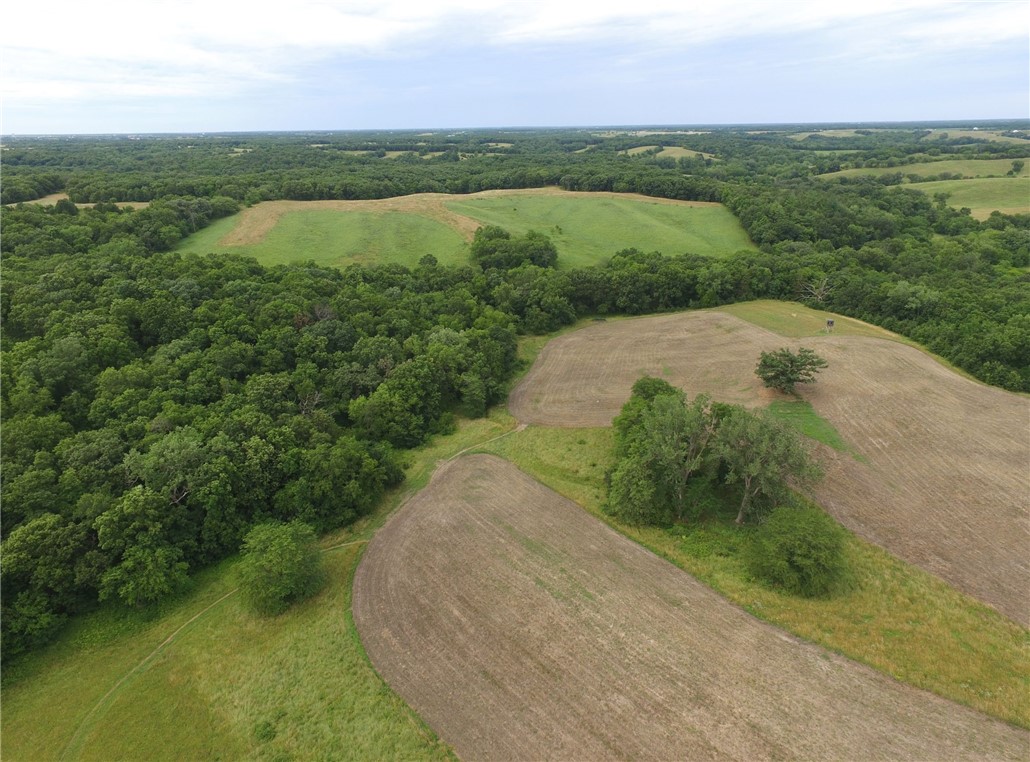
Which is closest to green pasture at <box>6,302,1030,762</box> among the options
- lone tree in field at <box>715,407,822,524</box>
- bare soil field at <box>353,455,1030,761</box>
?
bare soil field at <box>353,455,1030,761</box>

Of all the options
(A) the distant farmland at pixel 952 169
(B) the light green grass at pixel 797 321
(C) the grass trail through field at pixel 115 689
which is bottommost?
(C) the grass trail through field at pixel 115 689

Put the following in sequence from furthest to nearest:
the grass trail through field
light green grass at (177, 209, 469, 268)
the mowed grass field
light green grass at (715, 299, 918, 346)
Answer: the mowed grass field < light green grass at (177, 209, 469, 268) < light green grass at (715, 299, 918, 346) < the grass trail through field

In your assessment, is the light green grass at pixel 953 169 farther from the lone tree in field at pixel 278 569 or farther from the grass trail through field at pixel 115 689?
Result: the grass trail through field at pixel 115 689

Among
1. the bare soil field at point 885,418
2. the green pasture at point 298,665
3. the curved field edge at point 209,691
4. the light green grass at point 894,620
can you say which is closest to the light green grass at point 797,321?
the bare soil field at point 885,418

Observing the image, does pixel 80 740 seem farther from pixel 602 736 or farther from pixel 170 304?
pixel 170 304

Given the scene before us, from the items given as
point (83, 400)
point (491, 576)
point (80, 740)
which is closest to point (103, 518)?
point (80, 740)

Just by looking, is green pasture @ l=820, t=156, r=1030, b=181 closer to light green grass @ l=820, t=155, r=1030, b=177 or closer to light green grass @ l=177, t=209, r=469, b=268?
light green grass @ l=820, t=155, r=1030, b=177
